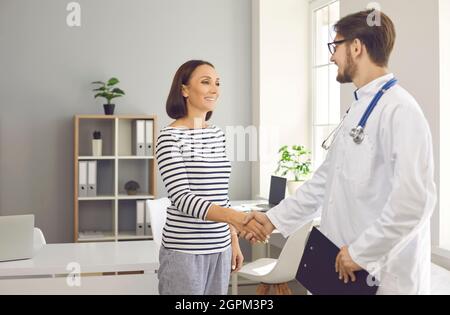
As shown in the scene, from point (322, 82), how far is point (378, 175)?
3.55 meters

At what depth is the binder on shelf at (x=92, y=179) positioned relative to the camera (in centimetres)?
467

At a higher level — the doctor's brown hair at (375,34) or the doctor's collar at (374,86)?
the doctor's brown hair at (375,34)

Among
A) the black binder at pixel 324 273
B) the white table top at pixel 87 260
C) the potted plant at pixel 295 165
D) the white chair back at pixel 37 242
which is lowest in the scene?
the white table top at pixel 87 260

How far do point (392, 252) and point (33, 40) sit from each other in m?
4.08

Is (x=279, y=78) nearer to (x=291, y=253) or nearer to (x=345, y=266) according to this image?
(x=291, y=253)

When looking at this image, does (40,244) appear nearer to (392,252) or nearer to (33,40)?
(392,252)

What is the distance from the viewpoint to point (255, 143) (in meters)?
5.24

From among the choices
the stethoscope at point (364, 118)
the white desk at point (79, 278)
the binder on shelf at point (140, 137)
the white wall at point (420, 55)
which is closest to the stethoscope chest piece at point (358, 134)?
the stethoscope at point (364, 118)

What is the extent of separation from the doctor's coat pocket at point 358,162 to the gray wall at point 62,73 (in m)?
3.48

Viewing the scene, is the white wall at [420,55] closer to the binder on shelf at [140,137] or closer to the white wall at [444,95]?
the white wall at [444,95]

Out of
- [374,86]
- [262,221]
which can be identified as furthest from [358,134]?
[262,221]

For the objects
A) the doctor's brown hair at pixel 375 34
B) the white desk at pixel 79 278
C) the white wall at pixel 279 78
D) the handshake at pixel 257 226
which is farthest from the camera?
the white wall at pixel 279 78

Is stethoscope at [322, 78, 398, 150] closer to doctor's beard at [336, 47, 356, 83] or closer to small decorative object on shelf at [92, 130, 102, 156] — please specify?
doctor's beard at [336, 47, 356, 83]

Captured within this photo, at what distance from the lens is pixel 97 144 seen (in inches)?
186
